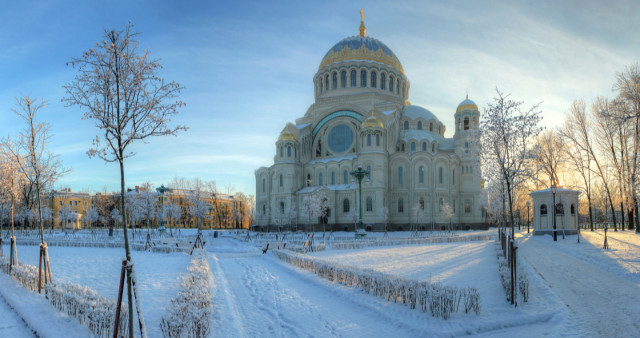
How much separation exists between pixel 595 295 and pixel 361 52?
194ft

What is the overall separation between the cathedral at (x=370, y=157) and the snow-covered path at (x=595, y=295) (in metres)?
35.6

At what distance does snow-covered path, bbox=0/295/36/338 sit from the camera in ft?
25.3

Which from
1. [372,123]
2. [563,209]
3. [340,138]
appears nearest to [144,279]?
[563,209]

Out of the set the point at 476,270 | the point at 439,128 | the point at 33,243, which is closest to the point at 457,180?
the point at 439,128

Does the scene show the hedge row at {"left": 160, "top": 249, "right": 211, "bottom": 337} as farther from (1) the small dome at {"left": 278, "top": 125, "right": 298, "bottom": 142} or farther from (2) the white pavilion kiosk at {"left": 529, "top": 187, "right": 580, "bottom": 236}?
(1) the small dome at {"left": 278, "top": 125, "right": 298, "bottom": 142}

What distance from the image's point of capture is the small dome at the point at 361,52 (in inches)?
2566

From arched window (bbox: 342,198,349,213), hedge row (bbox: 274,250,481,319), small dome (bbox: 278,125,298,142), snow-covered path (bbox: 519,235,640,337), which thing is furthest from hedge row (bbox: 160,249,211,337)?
small dome (bbox: 278,125,298,142)

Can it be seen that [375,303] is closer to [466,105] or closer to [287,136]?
[287,136]

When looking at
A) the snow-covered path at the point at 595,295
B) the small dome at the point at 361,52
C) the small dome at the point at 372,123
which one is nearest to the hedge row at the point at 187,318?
the snow-covered path at the point at 595,295

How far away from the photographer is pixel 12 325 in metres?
8.31

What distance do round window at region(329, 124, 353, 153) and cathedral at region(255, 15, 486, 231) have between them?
0.15 metres

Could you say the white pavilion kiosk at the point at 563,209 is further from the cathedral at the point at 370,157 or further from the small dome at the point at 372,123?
the small dome at the point at 372,123

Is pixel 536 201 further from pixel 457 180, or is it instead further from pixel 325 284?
pixel 325 284

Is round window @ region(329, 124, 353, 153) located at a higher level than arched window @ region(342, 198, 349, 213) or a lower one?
higher
